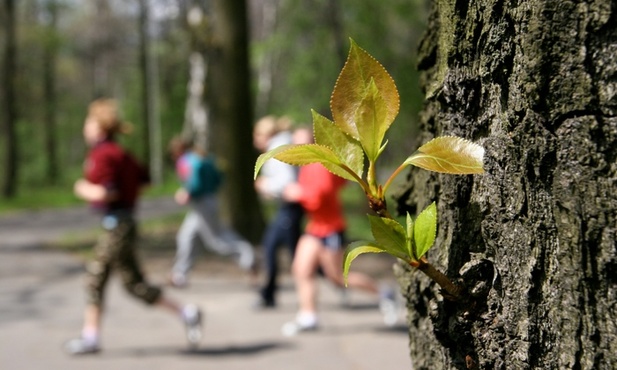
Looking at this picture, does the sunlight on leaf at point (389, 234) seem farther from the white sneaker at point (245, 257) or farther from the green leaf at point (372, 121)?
the white sneaker at point (245, 257)

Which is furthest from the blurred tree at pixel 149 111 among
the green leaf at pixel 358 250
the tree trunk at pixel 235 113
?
the green leaf at pixel 358 250

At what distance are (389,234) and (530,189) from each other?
215mm

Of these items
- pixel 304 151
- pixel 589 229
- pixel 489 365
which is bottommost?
pixel 489 365

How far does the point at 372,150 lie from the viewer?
1080mm

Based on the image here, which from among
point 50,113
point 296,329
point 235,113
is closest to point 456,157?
point 296,329

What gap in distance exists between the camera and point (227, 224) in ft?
39.4

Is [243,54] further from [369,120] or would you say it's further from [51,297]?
[369,120]

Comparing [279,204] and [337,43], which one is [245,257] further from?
[337,43]

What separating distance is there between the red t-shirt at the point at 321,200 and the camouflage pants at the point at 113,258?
1.61 meters

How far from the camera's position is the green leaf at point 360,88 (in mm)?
1060

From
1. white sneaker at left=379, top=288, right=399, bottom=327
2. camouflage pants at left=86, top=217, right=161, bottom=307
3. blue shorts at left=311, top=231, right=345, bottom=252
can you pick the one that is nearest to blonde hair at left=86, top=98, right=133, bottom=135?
camouflage pants at left=86, top=217, right=161, bottom=307

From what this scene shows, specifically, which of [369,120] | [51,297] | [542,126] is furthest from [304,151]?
[51,297]

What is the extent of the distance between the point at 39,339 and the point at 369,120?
6480 mm

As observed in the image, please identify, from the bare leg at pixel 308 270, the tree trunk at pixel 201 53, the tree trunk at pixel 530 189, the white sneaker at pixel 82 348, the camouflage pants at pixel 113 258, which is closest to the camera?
the tree trunk at pixel 530 189
